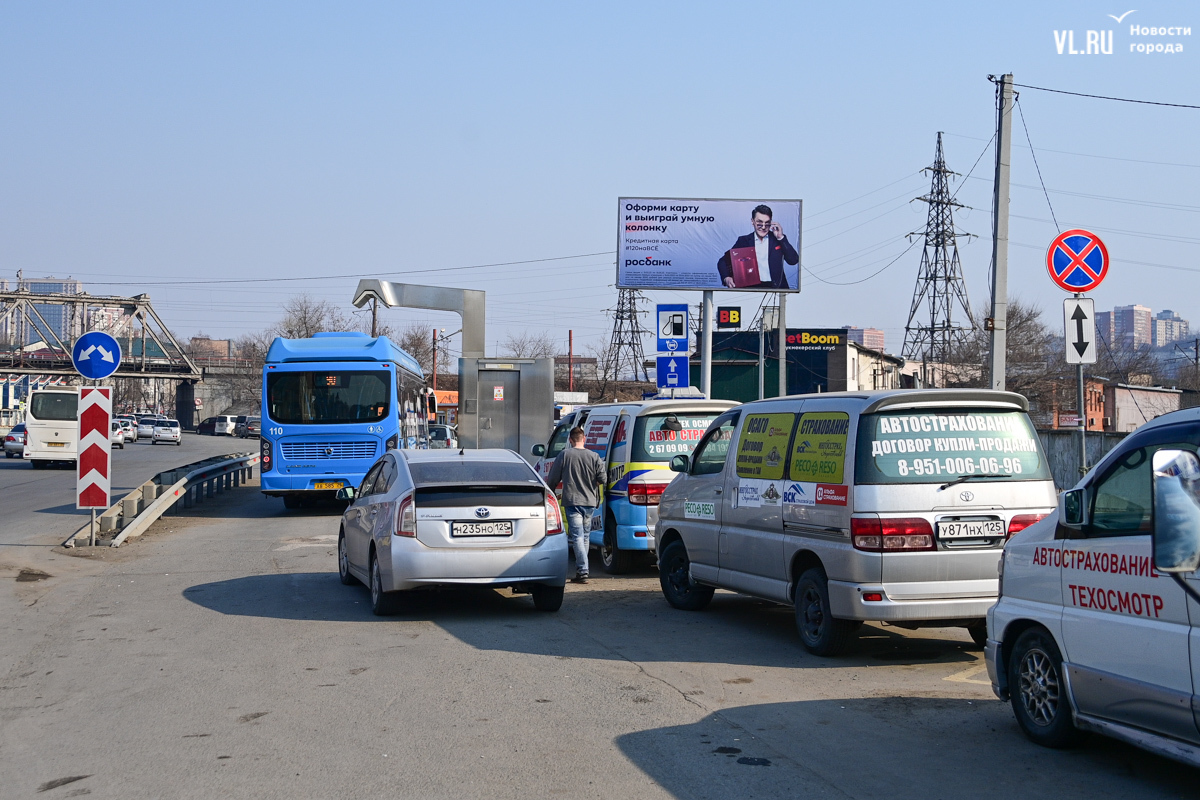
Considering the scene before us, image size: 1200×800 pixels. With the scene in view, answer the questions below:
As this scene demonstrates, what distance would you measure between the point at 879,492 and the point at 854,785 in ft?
9.35

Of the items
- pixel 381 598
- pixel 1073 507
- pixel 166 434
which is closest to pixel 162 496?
pixel 381 598

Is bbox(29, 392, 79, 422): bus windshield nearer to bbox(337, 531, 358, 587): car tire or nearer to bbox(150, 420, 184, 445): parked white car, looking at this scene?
bbox(337, 531, 358, 587): car tire

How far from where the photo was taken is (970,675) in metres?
7.75

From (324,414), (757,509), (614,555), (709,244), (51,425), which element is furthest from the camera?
(51,425)

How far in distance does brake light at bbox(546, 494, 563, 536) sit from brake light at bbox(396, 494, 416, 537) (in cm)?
124

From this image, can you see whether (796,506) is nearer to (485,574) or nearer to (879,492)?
(879,492)

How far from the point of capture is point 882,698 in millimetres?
7000

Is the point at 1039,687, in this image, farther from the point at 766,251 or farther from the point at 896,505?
the point at 766,251

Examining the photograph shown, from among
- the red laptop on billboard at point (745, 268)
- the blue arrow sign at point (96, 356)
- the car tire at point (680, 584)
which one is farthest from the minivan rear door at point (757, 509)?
the red laptop on billboard at point (745, 268)

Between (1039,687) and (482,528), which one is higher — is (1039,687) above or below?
below

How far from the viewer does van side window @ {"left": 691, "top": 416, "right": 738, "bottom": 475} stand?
1005cm

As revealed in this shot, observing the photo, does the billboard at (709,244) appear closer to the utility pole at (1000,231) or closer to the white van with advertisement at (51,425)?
the utility pole at (1000,231)

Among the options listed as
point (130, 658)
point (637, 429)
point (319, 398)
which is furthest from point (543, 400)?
point (130, 658)

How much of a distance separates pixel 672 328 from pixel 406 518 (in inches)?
551
